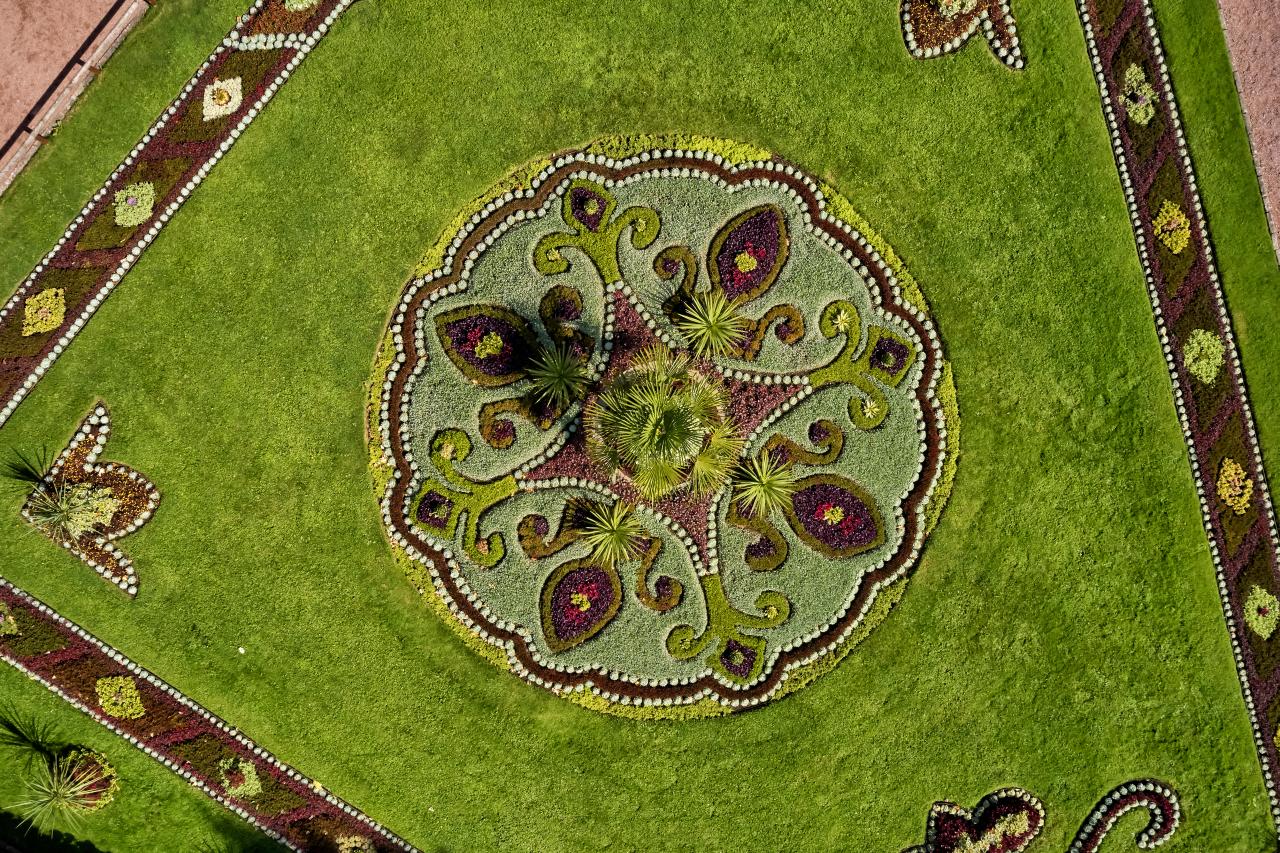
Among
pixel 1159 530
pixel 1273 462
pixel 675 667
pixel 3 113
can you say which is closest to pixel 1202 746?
pixel 1159 530

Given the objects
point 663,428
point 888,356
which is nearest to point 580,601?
point 663,428

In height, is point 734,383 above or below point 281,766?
above

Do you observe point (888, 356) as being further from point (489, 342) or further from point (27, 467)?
point (27, 467)

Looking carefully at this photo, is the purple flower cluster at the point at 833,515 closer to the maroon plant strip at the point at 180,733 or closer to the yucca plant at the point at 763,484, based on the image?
the yucca plant at the point at 763,484

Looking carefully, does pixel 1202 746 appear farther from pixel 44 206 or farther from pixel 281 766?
pixel 44 206

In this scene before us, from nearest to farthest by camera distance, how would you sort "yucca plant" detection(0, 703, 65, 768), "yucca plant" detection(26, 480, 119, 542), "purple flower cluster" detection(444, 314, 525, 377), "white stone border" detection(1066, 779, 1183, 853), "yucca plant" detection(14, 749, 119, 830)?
"purple flower cluster" detection(444, 314, 525, 377)
"yucca plant" detection(26, 480, 119, 542)
"yucca plant" detection(14, 749, 119, 830)
"yucca plant" detection(0, 703, 65, 768)
"white stone border" detection(1066, 779, 1183, 853)

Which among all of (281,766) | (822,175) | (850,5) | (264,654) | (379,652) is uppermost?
(850,5)

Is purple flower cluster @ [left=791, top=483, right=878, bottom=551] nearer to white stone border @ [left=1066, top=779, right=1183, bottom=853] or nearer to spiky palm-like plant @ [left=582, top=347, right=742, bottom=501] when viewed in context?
spiky palm-like plant @ [left=582, top=347, right=742, bottom=501]

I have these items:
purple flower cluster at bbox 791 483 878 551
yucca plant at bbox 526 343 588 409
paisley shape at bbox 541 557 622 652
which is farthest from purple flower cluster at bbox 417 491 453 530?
purple flower cluster at bbox 791 483 878 551
